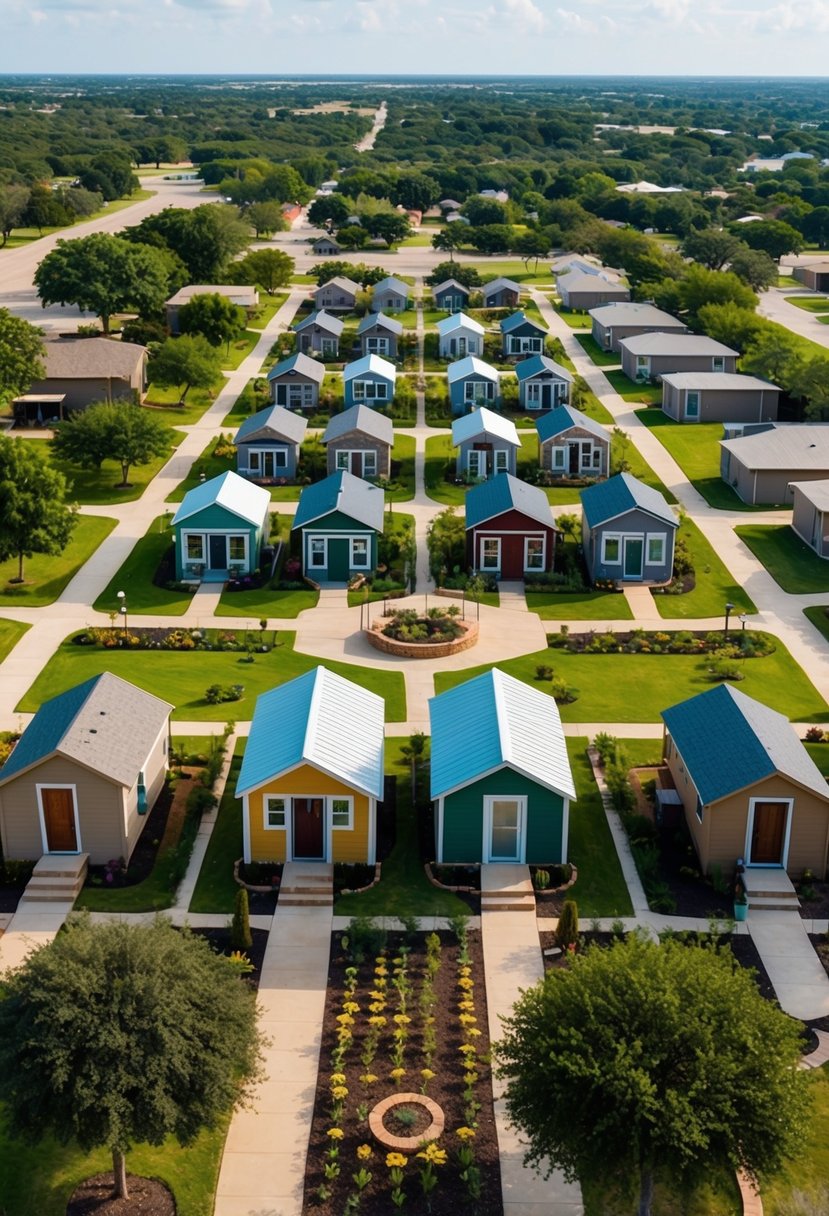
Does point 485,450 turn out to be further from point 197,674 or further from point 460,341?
point 460,341

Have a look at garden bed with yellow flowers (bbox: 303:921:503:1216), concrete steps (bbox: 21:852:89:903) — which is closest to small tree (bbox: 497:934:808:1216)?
garden bed with yellow flowers (bbox: 303:921:503:1216)

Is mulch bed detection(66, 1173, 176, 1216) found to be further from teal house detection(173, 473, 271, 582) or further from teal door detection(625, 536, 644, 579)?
teal door detection(625, 536, 644, 579)

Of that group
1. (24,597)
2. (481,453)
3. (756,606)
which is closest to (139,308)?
(481,453)

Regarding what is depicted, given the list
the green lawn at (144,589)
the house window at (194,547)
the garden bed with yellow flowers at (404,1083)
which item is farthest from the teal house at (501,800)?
the house window at (194,547)

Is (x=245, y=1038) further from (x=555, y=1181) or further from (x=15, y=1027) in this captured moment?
(x=555, y=1181)

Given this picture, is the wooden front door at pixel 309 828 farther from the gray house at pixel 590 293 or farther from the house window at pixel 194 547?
the gray house at pixel 590 293

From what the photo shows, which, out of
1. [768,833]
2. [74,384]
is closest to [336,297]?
[74,384]
